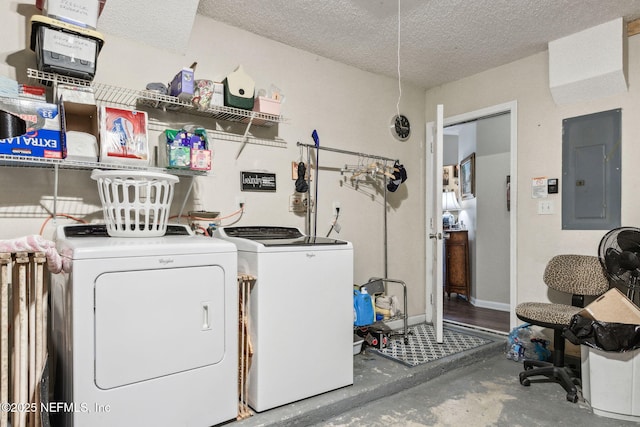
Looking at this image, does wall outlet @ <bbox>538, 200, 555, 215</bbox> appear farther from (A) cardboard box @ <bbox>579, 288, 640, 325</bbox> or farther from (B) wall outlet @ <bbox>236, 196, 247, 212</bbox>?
(B) wall outlet @ <bbox>236, 196, 247, 212</bbox>

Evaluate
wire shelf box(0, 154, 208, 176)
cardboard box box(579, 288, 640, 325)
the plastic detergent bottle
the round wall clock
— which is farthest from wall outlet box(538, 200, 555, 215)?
wire shelf box(0, 154, 208, 176)

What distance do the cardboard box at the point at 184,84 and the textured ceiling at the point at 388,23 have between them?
40 centimetres

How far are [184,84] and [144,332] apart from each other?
1.41 metres

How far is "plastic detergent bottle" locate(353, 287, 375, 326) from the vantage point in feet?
9.09

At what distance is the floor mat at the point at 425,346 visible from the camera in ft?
9.31

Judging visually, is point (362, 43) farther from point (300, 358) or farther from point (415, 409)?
point (415, 409)

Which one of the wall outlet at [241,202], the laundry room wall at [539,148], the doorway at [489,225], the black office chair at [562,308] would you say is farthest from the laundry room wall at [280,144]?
the black office chair at [562,308]

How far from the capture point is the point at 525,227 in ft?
11.0

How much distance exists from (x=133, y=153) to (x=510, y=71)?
321 cm

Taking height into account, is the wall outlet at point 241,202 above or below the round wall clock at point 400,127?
below

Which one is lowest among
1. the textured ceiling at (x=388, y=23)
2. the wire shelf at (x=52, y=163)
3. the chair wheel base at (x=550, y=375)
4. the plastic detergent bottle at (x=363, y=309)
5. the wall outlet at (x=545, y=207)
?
the chair wheel base at (x=550, y=375)

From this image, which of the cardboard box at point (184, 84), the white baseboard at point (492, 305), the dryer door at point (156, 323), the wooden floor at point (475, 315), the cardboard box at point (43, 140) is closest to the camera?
the dryer door at point (156, 323)

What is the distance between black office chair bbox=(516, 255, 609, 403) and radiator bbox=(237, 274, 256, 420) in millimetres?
1875

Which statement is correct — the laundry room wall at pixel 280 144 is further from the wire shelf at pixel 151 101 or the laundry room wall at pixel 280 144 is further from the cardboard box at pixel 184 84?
the cardboard box at pixel 184 84
